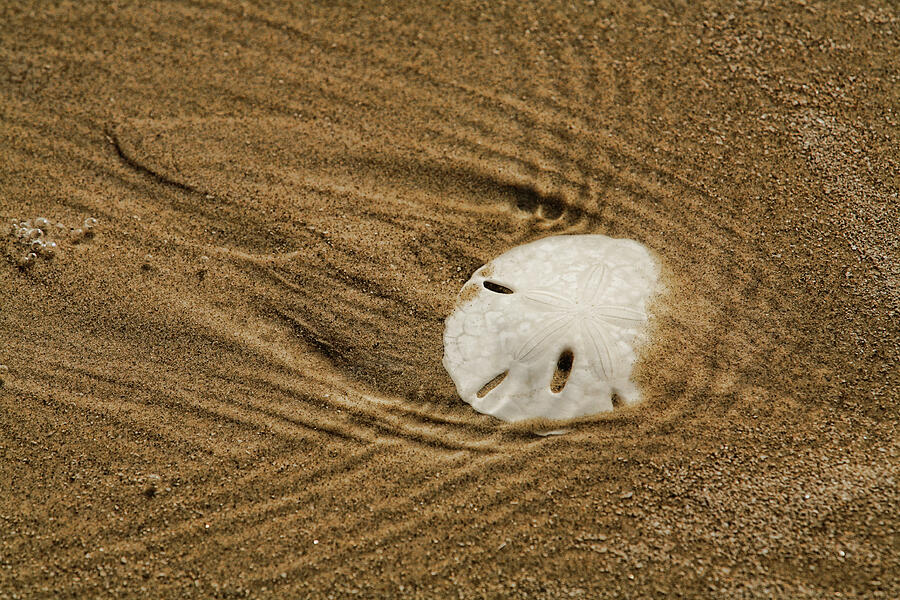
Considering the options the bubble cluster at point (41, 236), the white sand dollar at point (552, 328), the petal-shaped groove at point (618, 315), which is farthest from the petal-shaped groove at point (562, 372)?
the bubble cluster at point (41, 236)

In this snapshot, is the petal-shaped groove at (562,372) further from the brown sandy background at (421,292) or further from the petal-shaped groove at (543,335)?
the brown sandy background at (421,292)

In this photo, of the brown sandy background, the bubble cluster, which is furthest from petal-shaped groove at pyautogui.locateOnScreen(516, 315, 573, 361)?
the bubble cluster

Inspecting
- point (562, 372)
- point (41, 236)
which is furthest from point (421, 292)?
point (41, 236)

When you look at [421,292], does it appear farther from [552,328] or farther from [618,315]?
[618,315]

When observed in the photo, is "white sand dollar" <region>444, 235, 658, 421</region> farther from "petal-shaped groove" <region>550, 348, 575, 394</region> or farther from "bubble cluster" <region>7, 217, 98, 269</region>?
"bubble cluster" <region>7, 217, 98, 269</region>

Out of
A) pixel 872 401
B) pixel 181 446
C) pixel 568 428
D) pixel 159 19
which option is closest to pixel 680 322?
pixel 568 428

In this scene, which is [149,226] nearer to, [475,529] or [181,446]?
[181,446]
